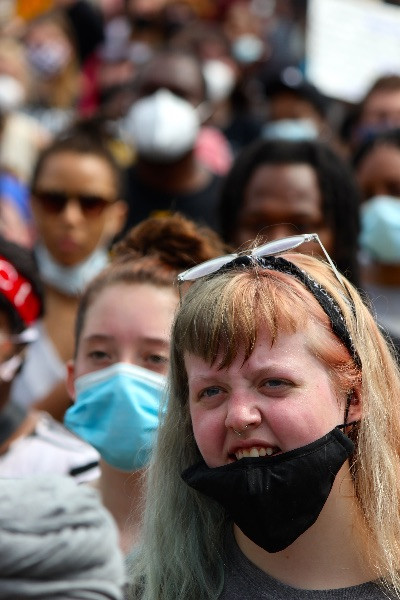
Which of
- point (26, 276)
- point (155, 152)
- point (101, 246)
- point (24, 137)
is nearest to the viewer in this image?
point (26, 276)

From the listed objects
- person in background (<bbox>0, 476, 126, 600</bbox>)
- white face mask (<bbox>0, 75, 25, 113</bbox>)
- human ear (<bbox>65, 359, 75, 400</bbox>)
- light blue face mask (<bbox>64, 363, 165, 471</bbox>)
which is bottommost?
white face mask (<bbox>0, 75, 25, 113</bbox>)

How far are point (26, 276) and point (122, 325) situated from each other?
2.82 ft

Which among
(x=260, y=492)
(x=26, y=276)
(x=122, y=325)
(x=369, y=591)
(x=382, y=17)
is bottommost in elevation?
(x=382, y=17)

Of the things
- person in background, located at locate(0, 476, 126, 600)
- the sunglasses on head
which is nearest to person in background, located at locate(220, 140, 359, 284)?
the sunglasses on head

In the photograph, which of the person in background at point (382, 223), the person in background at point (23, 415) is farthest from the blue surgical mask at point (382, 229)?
the person in background at point (23, 415)

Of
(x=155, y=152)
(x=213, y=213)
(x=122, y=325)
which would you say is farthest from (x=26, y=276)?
(x=155, y=152)

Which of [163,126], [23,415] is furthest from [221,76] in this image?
[23,415]

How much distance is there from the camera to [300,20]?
31.3 ft

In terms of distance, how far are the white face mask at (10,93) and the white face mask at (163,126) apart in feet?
3.80

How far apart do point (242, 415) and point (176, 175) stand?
3703 mm

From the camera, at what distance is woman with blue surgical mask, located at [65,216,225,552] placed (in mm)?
3139

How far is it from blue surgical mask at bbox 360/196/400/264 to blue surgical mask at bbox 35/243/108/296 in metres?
1.18

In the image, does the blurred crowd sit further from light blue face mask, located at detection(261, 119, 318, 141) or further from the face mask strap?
the face mask strap

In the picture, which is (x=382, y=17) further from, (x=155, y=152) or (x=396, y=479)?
(x=396, y=479)
